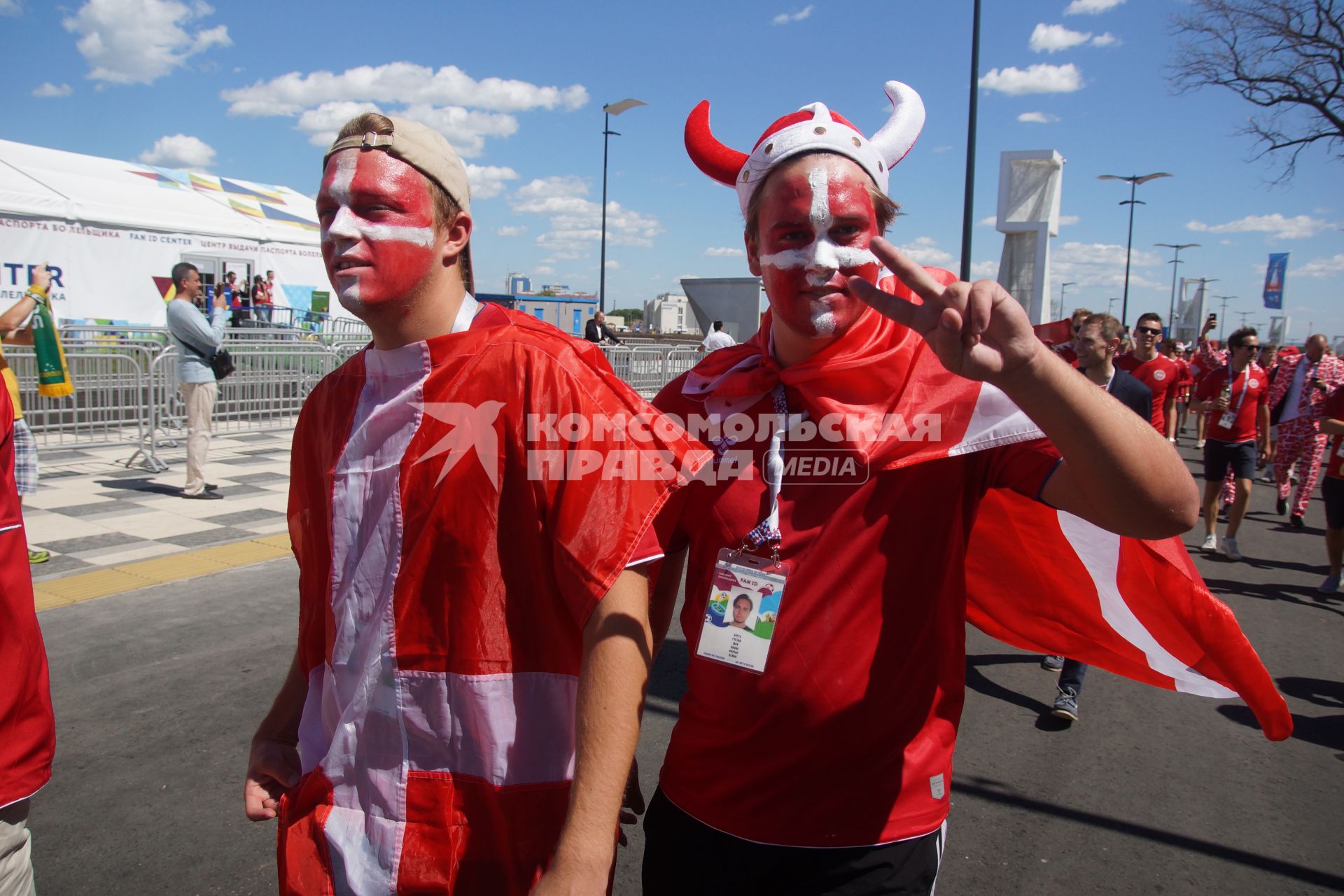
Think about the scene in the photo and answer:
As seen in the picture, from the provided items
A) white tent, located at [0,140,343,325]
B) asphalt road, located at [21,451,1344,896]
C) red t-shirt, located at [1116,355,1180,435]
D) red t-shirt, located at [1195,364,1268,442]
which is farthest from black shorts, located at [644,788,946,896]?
white tent, located at [0,140,343,325]

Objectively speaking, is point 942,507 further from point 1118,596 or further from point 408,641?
point 408,641

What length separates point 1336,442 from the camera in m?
7.27

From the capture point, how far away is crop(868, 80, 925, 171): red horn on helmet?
1953mm

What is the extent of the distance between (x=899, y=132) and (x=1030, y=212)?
9.97m

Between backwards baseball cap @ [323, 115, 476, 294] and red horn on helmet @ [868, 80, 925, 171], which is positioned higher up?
red horn on helmet @ [868, 80, 925, 171]

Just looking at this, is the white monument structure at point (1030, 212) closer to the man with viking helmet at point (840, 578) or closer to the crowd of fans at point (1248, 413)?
the crowd of fans at point (1248, 413)

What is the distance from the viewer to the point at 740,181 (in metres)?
1.98

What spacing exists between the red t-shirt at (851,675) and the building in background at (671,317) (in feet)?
222

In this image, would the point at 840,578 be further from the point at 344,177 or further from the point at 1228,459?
the point at 1228,459

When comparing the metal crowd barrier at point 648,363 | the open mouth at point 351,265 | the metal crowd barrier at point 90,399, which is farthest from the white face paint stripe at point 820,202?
the metal crowd barrier at point 648,363

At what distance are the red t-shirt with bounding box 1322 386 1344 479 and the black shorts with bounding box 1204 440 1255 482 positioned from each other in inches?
41.4

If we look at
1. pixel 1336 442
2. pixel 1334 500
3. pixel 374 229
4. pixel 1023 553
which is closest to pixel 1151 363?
pixel 1336 442

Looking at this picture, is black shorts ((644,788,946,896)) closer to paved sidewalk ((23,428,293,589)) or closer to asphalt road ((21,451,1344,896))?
asphalt road ((21,451,1344,896))

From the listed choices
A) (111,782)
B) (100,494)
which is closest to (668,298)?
(100,494)
